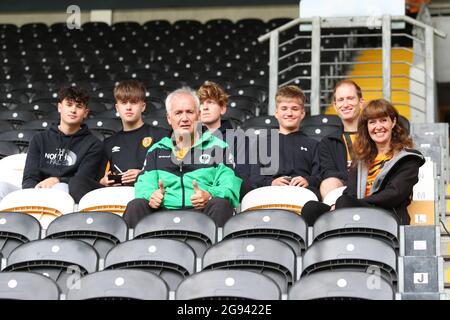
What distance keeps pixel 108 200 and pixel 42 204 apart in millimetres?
437

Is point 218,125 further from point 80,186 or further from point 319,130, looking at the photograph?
point 319,130

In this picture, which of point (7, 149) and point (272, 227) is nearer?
point (272, 227)

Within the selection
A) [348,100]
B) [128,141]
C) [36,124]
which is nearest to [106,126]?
[36,124]

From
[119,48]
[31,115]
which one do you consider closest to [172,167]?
[31,115]

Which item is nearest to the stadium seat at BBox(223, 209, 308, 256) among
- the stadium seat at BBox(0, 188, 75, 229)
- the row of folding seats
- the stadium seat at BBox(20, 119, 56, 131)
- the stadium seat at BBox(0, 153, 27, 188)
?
the row of folding seats

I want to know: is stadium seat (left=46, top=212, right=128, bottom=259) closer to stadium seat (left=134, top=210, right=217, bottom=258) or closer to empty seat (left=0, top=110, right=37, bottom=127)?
stadium seat (left=134, top=210, right=217, bottom=258)

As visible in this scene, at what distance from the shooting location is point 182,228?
20.1ft

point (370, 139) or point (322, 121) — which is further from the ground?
point (322, 121)

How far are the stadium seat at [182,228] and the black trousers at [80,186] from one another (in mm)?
1051

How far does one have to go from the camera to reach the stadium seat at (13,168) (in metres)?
7.88

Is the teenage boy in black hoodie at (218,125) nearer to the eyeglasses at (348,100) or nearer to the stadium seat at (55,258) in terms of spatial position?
the eyeglasses at (348,100)

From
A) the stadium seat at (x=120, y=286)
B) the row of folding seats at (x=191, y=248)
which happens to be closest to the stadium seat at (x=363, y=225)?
the row of folding seats at (x=191, y=248)

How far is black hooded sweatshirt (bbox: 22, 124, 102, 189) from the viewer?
24.7ft

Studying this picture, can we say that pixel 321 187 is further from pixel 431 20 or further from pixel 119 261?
pixel 431 20
